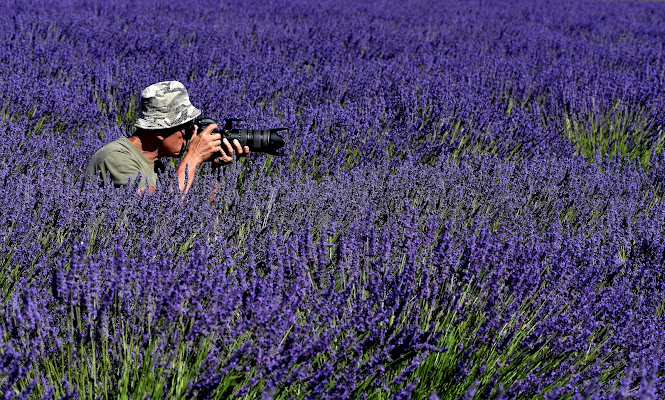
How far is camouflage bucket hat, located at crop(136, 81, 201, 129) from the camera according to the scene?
2553 millimetres

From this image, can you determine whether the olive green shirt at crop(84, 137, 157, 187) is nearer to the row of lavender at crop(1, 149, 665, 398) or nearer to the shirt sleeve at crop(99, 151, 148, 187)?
the shirt sleeve at crop(99, 151, 148, 187)

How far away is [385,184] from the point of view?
290 cm

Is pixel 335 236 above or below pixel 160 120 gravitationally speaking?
below

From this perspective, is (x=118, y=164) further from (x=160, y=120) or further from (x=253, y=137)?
(x=253, y=137)

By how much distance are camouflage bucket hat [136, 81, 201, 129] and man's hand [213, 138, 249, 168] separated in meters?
0.20

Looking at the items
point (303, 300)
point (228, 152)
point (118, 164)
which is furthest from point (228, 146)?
point (303, 300)

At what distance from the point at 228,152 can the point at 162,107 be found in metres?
0.33

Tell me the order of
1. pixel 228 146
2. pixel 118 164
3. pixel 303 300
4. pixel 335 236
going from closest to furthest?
pixel 303 300, pixel 335 236, pixel 118 164, pixel 228 146

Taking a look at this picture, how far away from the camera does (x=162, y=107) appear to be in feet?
8.39

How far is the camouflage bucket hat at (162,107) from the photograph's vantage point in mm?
2553

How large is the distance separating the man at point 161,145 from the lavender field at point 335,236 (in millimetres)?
109

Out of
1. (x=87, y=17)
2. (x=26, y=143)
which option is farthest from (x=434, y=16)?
(x=26, y=143)

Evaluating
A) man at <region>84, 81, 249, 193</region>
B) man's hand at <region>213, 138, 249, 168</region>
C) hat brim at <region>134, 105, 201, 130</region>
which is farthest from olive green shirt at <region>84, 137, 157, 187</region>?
man's hand at <region>213, 138, 249, 168</region>

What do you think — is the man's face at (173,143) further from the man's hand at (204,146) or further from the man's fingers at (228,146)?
the man's fingers at (228,146)
